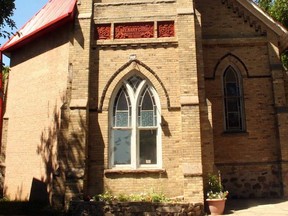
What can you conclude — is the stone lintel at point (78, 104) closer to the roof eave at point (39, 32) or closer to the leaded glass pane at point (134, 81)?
the leaded glass pane at point (134, 81)

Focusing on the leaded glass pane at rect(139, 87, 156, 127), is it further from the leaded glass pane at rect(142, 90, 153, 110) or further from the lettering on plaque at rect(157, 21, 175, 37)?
the lettering on plaque at rect(157, 21, 175, 37)

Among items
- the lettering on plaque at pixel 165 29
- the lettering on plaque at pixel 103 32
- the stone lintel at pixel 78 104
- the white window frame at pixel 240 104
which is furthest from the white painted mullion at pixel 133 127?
the white window frame at pixel 240 104

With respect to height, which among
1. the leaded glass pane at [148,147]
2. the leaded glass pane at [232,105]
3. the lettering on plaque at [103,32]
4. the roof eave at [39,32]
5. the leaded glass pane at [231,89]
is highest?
the roof eave at [39,32]

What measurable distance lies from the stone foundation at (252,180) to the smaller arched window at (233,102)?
5.30 feet

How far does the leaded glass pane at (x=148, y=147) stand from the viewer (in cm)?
1063

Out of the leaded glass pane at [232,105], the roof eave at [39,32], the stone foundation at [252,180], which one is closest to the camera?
the roof eave at [39,32]

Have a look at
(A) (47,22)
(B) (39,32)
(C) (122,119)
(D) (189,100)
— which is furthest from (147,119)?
(A) (47,22)

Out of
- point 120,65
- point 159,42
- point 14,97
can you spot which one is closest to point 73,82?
point 120,65

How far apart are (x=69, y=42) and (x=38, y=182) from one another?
5.55 m

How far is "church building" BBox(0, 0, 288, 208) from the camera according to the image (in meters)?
10.4

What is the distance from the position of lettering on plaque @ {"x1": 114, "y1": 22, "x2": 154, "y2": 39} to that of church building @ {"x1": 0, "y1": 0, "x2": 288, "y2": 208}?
1.4 inches

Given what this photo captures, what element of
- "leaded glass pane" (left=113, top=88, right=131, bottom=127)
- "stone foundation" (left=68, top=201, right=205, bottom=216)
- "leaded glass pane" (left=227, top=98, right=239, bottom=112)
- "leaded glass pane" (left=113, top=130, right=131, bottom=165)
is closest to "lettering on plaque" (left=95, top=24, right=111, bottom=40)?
"leaded glass pane" (left=113, top=88, right=131, bottom=127)

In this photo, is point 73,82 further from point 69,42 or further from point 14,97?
point 14,97

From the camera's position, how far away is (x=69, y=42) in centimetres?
1228
